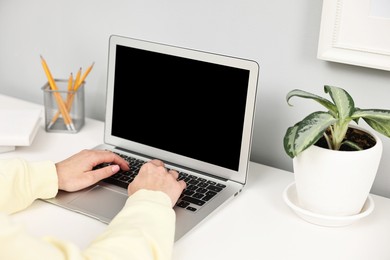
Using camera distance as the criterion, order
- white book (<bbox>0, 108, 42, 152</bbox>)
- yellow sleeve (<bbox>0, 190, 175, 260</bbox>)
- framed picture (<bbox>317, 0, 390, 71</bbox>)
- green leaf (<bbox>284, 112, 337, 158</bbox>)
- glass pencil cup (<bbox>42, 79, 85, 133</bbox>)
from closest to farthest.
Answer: yellow sleeve (<bbox>0, 190, 175, 260</bbox>) → green leaf (<bbox>284, 112, 337, 158</bbox>) → framed picture (<bbox>317, 0, 390, 71</bbox>) → white book (<bbox>0, 108, 42, 152</bbox>) → glass pencil cup (<bbox>42, 79, 85, 133</bbox>)

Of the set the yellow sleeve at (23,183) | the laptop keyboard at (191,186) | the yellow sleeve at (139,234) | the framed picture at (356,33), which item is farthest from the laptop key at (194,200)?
the framed picture at (356,33)

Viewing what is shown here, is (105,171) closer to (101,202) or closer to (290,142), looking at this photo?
(101,202)

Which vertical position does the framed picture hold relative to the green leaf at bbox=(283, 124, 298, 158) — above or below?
above

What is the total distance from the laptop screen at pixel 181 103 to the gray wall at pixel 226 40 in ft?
0.51

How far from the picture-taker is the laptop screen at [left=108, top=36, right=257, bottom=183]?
1052mm

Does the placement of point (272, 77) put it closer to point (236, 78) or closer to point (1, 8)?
point (236, 78)

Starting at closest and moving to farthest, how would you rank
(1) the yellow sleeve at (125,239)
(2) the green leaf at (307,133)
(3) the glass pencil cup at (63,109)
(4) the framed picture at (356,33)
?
1. (1) the yellow sleeve at (125,239)
2. (2) the green leaf at (307,133)
3. (4) the framed picture at (356,33)
4. (3) the glass pencil cup at (63,109)

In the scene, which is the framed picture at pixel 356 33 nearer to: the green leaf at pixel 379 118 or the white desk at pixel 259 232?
the green leaf at pixel 379 118

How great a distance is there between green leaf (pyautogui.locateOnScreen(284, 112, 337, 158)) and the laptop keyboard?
0.65 feet

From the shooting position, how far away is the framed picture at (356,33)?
101 cm

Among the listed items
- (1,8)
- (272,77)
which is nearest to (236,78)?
(272,77)

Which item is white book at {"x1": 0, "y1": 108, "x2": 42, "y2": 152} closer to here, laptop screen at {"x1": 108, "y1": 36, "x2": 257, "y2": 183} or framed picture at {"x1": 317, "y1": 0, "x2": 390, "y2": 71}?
laptop screen at {"x1": 108, "y1": 36, "x2": 257, "y2": 183}

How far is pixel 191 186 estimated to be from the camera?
1.07 metres

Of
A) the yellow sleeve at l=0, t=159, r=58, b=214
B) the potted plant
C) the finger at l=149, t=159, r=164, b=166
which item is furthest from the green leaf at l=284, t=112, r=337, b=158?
the yellow sleeve at l=0, t=159, r=58, b=214
